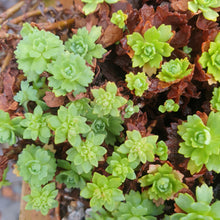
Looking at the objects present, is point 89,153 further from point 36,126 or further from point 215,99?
point 215,99

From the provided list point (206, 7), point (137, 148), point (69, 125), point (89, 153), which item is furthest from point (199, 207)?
point (206, 7)

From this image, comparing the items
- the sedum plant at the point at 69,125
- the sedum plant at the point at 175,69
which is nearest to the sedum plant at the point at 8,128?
the sedum plant at the point at 69,125

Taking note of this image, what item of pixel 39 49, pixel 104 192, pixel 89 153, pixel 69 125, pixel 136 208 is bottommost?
pixel 136 208

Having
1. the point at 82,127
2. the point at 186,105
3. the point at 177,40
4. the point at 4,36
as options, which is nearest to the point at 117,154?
the point at 82,127

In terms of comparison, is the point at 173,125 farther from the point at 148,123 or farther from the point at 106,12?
the point at 106,12

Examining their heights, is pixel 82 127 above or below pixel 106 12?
below

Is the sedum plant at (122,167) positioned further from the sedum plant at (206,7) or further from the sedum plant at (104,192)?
the sedum plant at (206,7)

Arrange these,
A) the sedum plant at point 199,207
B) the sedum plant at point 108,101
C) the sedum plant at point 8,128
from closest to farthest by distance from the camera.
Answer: the sedum plant at point 199,207 < the sedum plant at point 108,101 < the sedum plant at point 8,128
